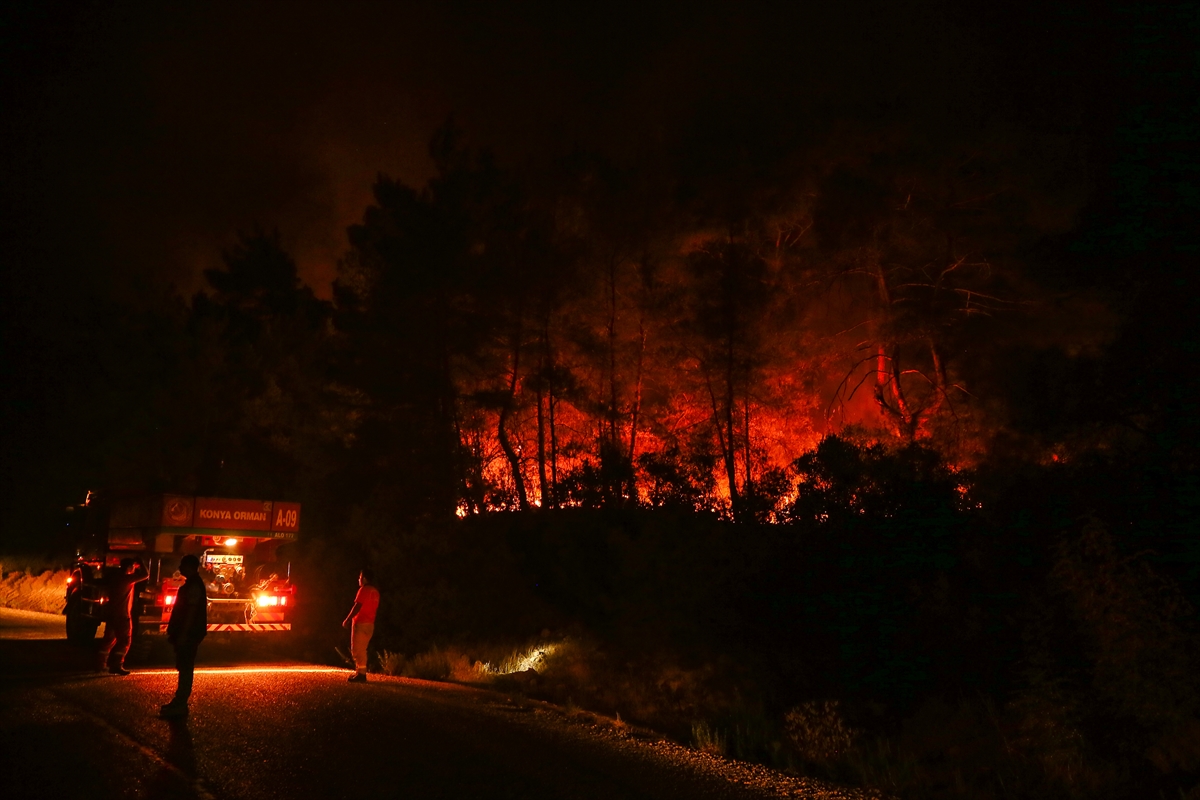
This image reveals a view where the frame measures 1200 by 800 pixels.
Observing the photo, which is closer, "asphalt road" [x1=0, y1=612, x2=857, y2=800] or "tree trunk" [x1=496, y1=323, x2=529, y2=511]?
"asphalt road" [x1=0, y1=612, x2=857, y2=800]

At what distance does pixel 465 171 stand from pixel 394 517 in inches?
388

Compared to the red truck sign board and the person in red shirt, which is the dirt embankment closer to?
the red truck sign board

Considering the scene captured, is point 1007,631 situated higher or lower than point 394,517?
lower

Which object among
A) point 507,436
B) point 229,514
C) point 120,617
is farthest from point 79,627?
point 507,436

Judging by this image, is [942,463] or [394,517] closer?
[942,463]

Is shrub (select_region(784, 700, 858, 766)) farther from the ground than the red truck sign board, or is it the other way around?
the red truck sign board

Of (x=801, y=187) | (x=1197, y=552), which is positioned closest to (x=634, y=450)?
(x=801, y=187)

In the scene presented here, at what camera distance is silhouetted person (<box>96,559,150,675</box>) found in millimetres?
12398

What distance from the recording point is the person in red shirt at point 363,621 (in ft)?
40.1

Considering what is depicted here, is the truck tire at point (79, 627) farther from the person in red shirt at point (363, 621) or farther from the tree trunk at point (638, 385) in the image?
the tree trunk at point (638, 385)

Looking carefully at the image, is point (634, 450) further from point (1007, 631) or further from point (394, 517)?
point (1007, 631)

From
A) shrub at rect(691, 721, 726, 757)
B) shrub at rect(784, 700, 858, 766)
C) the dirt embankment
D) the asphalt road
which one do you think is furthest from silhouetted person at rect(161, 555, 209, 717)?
the dirt embankment

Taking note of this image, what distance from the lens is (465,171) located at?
2719 centimetres

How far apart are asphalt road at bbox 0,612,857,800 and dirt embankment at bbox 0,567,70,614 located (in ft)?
59.5
